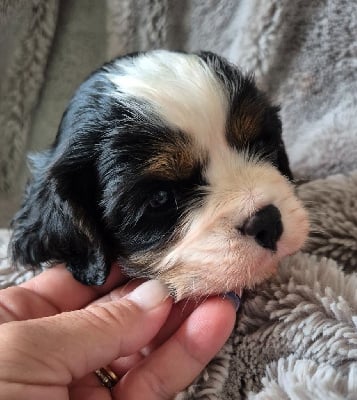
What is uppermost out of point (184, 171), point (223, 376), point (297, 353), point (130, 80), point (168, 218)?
point (130, 80)

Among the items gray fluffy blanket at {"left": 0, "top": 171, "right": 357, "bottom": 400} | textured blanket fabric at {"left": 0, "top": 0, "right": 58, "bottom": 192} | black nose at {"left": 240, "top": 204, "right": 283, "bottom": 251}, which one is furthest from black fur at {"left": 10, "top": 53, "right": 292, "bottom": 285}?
textured blanket fabric at {"left": 0, "top": 0, "right": 58, "bottom": 192}

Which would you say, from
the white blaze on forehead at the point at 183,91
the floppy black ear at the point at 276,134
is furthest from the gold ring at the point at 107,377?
the floppy black ear at the point at 276,134

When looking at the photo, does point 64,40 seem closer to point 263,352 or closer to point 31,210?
point 31,210

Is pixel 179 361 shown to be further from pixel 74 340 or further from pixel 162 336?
pixel 74 340

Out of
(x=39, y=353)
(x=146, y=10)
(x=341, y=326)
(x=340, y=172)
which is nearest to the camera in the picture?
(x=39, y=353)

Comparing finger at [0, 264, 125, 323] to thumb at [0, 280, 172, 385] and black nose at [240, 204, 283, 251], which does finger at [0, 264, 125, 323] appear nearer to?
thumb at [0, 280, 172, 385]

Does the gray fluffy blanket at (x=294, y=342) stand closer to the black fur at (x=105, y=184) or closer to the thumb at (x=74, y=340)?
the thumb at (x=74, y=340)

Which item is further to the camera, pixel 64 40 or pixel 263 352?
pixel 64 40

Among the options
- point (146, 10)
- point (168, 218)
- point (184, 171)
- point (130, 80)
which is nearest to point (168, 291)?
point (168, 218)
